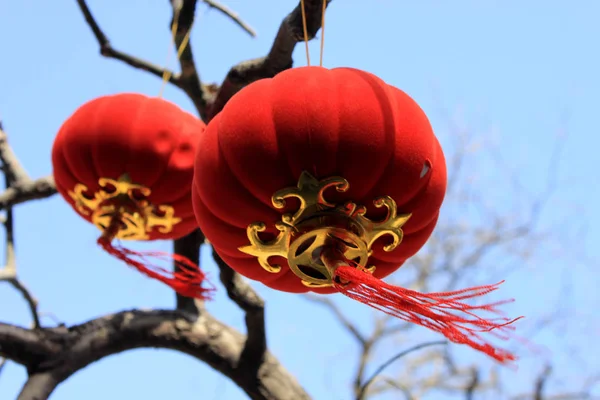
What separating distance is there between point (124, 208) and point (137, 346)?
0.53 m

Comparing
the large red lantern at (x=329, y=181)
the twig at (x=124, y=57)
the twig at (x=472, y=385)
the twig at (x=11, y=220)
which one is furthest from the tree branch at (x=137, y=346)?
the large red lantern at (x=329, y=181)

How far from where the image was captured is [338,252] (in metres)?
1.10

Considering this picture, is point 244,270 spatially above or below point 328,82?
below

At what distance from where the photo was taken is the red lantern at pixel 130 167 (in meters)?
1.51

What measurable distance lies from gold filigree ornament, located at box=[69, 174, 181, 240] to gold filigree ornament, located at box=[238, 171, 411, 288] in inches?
20.6

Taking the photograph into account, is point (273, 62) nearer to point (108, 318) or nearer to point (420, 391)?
point (108, 318)

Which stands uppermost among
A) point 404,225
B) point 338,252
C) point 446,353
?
point 446,353

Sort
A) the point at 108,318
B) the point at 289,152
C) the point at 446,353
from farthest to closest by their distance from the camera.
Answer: the point at 446,353 < the point at 108,318 < the point at 289,152

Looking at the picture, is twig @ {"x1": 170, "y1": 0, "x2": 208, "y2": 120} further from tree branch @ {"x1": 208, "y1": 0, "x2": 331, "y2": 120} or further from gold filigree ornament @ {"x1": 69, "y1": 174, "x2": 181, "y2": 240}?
gold filigree ornament @ {"x1": 69, "y1": 174, "x2": 181, "y2": 240}

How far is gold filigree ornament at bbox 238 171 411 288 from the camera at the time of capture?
102 cm

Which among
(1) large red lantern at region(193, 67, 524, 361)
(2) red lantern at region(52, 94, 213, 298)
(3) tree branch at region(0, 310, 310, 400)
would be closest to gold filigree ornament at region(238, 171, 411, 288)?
(1) large red lantern at region(193, 67, 524, 361)

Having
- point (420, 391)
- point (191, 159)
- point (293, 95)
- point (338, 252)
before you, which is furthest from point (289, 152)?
point (420, 391)

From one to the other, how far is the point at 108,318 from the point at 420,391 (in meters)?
2.68

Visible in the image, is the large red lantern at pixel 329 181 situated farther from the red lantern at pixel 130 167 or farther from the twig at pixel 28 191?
the twig at pixel 28 191
